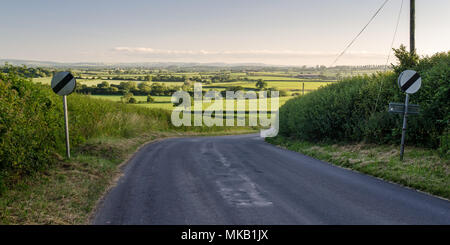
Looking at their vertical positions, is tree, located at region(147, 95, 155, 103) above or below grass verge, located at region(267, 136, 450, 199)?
below

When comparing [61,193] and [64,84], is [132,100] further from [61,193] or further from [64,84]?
[61,193]

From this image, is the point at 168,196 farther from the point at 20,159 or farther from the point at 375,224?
the point at 375,224

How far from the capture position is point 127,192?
8781 millimetres

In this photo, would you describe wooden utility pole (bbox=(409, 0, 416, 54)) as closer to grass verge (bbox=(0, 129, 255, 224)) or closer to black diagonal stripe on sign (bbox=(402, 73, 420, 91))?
black diagonal stripe on sign (bbox=(402, 73, 420, 91))

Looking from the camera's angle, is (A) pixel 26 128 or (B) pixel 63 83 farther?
(B) pixel 63 83

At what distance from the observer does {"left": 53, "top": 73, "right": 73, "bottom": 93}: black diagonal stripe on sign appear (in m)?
11.0

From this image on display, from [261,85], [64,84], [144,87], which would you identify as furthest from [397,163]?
[261,85]

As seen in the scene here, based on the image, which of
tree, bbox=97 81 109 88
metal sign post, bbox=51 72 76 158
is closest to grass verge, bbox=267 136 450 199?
metal sign post, bbox=51 72 76 158

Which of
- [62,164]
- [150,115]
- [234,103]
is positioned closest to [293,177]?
[62,164]
